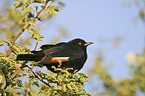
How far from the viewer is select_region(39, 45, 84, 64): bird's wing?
11.3 ft

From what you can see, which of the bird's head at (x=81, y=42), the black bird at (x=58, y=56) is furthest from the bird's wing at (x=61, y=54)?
the bird's head at (x=81, y=42)

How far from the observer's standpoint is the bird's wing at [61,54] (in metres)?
3.45

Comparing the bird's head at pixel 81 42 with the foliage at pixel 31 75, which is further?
the bird's head at pixel 81 42

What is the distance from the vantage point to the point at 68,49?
4016 mm

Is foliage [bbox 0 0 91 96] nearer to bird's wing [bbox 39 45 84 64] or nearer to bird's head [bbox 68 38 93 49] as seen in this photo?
bird's wing [bbox 39 45 84 64]

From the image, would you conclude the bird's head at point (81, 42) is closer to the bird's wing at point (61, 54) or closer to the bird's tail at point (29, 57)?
the bird's wing at point (61, 54)

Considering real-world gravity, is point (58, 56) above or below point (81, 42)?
below

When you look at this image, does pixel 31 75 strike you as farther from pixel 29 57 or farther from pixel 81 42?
pixel 81 42

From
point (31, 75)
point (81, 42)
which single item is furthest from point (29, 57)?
point (81, 42)

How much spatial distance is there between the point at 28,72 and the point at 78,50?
1372 millimetres

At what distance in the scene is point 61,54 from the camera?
3.71 metres

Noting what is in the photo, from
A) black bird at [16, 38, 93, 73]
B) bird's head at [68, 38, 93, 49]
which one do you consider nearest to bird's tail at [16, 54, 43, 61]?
black bird at [16, 38, 93, 73]

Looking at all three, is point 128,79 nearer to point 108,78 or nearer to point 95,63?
point 108,78

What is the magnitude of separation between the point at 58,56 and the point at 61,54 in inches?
4.2
